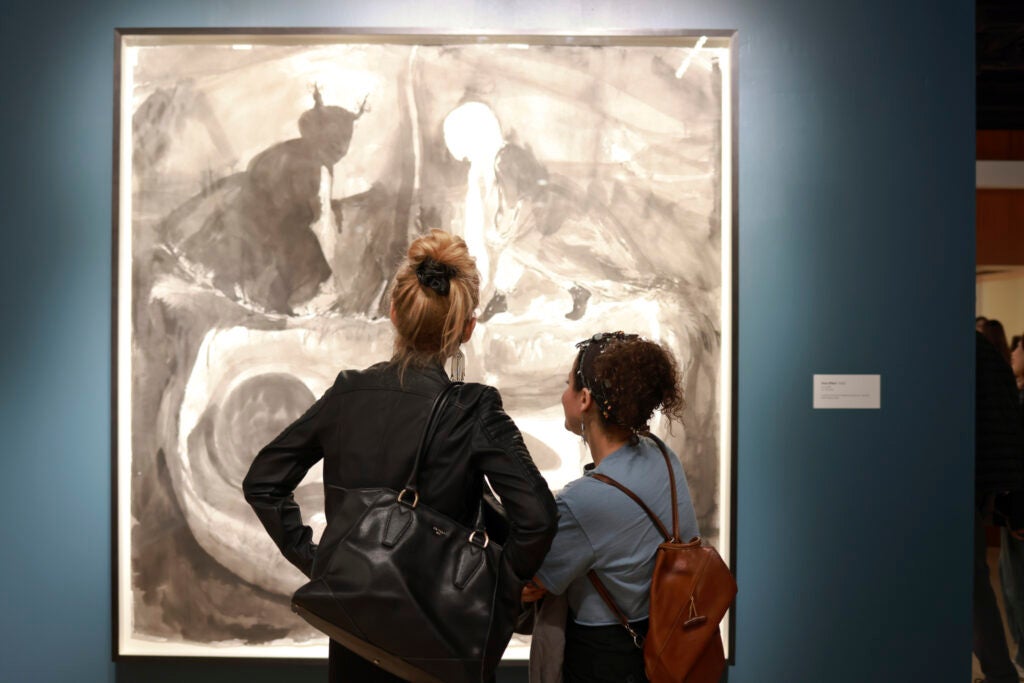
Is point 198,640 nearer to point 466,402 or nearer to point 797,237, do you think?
point 466,402

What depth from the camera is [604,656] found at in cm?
180

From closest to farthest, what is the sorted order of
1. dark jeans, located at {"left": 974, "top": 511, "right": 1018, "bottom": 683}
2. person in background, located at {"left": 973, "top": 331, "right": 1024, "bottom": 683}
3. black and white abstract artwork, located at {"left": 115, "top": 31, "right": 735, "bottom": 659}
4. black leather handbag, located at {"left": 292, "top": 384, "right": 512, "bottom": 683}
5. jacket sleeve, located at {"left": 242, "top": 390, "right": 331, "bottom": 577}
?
black leather handbag, located at {"left": 292, "top": 384, "right": 512, "bottom": 683}
jacket sleeve, located at {"left": 242, "top": 390, "right": 331, "bottom": 577}
black and white abstract artwork, located at {"left": 115, "top": 31, "right": 735, "bottom": 659}
person in background, located at {"left": 973, "top": 331, "right": 1024, "bottom": 683}
dark jeans, located at {"left": 974, "top": 511, "right": 1018, "bottom": 683}

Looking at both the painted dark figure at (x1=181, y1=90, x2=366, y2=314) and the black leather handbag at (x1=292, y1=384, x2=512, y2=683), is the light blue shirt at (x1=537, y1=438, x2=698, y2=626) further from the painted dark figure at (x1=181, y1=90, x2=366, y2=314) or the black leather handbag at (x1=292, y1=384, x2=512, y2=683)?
the painted dark figure at (x1=181, y1=90, x2=366, y2=314)

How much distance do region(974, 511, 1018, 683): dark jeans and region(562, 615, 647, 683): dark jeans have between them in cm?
249

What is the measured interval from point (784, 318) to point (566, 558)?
1349mm

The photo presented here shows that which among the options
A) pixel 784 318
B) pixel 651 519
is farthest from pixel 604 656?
pixel 784 318

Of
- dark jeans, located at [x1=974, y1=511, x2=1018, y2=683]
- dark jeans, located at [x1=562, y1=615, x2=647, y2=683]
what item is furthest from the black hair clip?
dark jeans, located at [x1=974, y1=511, x2=1018, y2=683]

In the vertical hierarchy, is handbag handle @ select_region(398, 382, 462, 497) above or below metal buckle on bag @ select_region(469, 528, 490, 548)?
above

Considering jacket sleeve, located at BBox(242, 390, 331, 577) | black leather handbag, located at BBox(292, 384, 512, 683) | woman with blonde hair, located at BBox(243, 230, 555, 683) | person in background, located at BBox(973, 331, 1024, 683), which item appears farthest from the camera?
person in background, located at BBox(973, 331, 1024, 683)

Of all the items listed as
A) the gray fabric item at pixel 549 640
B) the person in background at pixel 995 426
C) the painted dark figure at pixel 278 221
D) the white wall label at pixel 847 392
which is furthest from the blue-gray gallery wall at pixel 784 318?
the gray fabric item at pixel 549 640

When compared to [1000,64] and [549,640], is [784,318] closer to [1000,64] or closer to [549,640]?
[549,640]

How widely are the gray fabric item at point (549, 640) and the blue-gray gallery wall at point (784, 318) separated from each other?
1.10m

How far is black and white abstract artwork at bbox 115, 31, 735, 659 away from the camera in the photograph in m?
2.69

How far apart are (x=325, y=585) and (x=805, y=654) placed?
1.82 metres
